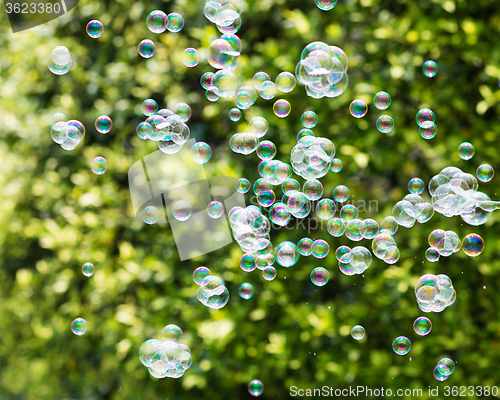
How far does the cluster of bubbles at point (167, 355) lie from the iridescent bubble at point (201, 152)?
0.85 m

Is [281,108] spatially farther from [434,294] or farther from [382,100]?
[434,294]

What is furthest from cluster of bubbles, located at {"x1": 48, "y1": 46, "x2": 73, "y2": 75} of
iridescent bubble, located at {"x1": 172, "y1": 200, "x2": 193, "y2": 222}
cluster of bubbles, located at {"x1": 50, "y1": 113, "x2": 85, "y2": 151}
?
iridescent bubble, located at {"x1": 172, "y1": 200, "x2": 193, "y2": 222}

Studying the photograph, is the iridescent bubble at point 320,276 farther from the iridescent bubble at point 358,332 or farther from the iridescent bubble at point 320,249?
the iridescent bubble at point 358,332

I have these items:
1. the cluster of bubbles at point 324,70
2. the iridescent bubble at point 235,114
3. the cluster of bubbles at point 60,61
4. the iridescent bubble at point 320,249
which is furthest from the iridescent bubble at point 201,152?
the cluster of bubbles at point 60,61

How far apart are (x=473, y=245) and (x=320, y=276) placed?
0.70 meters

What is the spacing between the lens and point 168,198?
7.81 feet

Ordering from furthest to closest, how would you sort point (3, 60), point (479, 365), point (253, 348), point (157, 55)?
point (3, 60)
point (157, 55)
point (253, 348)
point (479, 365)

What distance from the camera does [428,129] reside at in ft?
6.95

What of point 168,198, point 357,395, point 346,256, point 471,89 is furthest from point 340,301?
point 471,89

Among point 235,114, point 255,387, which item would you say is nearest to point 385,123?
point 235,114

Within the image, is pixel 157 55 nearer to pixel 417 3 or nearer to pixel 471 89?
pixel 417 3

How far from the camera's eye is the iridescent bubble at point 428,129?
6.93 feet

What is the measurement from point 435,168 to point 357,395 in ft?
3.80

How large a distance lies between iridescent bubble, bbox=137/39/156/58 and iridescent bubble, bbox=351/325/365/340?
5.63 feet
